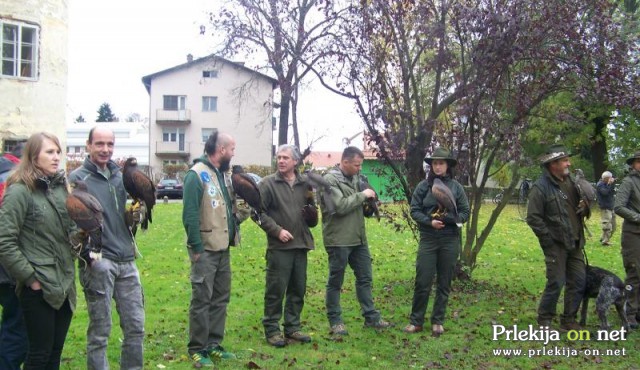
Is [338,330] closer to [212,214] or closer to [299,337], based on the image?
[299,337]

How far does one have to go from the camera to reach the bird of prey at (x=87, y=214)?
4.39 metres

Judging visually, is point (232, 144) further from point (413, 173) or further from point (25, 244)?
point (413, 173)

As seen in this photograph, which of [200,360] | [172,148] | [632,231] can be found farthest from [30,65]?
[172,148]

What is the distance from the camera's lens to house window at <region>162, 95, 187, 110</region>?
56.2 metres

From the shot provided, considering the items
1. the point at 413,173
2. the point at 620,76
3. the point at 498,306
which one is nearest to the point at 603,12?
the point at 620,76

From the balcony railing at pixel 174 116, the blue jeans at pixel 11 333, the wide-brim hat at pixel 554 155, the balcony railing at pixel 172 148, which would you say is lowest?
the blue jeans at pixel 11 333

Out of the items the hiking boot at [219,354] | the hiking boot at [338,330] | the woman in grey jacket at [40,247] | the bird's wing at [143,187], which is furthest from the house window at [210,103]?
the woman in grey jacket at [40,247]

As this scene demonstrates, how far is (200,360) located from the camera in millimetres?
5789

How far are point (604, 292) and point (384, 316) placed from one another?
8.39ft

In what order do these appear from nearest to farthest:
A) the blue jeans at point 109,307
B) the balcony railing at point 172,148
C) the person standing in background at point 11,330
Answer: the person standing in background at point 11,330 → the blue jeans at point 109,307 → the balcony railing at point 172,148

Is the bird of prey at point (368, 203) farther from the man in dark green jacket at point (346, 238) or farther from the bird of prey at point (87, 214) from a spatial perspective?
the bird of prey at point (87, 214)

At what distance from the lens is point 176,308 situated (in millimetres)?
8172

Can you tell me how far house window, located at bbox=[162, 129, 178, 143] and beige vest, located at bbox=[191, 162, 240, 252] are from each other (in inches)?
2072

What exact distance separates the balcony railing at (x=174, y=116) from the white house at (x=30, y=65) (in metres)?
38.7
